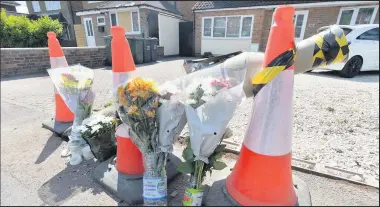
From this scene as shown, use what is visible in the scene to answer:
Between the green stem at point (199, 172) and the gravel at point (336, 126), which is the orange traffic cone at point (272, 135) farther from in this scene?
the gravel at point (336, 126)

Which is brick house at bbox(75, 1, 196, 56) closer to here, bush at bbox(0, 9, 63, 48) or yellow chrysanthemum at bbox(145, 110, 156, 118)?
bush at bbox(0, 9, 63, 48)

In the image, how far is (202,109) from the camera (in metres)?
1.39

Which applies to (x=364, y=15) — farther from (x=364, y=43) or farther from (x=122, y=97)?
(x=122, y=97)

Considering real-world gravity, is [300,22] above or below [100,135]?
above

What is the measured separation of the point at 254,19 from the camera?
37.8ft

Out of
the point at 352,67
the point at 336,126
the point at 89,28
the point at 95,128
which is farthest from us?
the point at 89,28

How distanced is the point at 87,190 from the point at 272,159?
5.62 ft

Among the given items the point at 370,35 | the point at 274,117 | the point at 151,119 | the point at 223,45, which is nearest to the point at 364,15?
the point at 370,35

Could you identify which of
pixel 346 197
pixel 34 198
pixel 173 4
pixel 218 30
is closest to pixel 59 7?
pixel 173 4

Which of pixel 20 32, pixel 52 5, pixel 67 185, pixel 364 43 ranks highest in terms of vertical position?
pixel 52 5

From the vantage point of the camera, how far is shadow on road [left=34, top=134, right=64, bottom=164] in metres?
2.29

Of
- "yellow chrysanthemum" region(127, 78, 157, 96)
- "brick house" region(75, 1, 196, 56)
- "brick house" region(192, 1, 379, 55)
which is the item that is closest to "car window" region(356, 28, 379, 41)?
"brick house" region(192, 1, 379, 55)

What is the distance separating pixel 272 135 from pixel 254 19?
11.7 metres

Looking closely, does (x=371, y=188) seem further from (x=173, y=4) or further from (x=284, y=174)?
(x=173, y=4)
